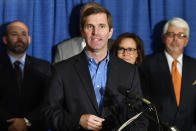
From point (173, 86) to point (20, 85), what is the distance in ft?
4.38

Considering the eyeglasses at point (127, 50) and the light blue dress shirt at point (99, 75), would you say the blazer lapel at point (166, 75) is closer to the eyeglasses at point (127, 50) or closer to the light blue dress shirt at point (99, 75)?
the eyeglasses at point (127, 50)

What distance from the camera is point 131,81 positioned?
153cm

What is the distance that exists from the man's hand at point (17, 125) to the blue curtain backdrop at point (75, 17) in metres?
0.80

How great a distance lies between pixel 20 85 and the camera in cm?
234

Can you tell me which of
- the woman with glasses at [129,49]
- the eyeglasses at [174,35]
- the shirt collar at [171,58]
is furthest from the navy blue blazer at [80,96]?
the eyeglasses at [174,35]

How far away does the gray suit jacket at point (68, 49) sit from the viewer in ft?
8.23

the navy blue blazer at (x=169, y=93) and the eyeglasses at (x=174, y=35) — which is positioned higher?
the eyeglasses at (x=174, y=35)

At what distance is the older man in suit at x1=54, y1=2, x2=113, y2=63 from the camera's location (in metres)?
2.51

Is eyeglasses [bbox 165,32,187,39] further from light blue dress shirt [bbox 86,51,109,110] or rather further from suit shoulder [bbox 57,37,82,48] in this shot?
light blue dress shirt [bbox 86,51,109,110]

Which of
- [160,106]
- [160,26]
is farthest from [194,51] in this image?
[160,106]

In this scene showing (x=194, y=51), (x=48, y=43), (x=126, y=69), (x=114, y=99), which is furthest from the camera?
(x=194, y=51)

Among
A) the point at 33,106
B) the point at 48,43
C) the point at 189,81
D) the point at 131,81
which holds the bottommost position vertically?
the point at 33,106

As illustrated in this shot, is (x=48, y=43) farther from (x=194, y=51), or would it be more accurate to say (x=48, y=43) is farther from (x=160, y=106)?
(x=194, y=51)

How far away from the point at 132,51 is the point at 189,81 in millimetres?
584
